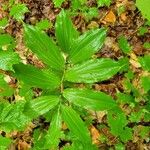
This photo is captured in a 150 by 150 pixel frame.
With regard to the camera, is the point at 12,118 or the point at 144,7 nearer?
the point at 144,7

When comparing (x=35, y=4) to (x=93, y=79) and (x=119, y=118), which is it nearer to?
(x=119, y=118)

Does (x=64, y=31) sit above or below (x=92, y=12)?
below

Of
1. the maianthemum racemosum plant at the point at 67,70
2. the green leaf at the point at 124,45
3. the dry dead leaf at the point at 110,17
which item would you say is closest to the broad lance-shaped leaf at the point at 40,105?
the maianthemum racemosum plant at the point at 67,70

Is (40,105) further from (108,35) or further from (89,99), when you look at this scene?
(108,35)

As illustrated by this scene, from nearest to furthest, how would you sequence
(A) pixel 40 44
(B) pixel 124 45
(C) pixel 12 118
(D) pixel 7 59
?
(A) pixel 40 44
(D) pixel 7 59
(C) pixel 12 118
(B) pixel 124 45

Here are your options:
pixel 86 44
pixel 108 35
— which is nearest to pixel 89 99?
pixel 86 44

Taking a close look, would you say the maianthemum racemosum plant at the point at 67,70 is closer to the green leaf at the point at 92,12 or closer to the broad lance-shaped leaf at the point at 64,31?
the broad lance-shaped leaf at the point at 64,31
